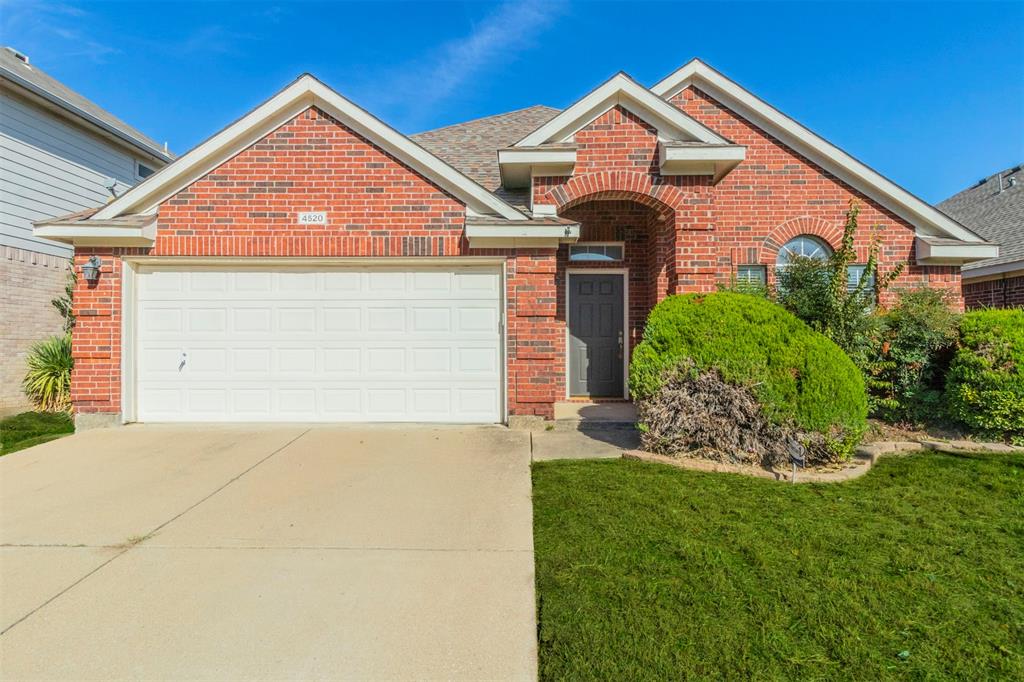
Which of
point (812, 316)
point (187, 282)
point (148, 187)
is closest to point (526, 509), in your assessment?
point (812, 316)

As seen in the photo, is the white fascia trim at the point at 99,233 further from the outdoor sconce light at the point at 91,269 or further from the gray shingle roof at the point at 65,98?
the gray shingle roof at the point at 65,98

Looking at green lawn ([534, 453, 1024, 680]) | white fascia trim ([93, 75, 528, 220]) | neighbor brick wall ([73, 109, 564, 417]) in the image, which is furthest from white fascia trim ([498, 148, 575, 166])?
green lawn ([534, 453, 1024, 680])

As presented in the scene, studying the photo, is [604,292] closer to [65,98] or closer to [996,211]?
[996,211]

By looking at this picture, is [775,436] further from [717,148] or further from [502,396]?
[717,148]

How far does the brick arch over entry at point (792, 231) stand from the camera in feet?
28.8

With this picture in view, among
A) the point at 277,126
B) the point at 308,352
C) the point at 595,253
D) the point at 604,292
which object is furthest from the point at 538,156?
the point at 308,352

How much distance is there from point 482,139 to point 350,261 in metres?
5.57

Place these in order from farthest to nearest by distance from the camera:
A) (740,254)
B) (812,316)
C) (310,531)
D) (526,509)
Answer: (740,254), (812,316), (526,509), (310,531)

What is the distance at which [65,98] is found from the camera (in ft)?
39.1

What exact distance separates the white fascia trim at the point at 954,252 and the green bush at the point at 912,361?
2.36 meters

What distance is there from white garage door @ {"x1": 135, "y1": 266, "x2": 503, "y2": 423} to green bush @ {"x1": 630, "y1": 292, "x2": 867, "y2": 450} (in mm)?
2490

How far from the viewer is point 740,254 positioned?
8.81 m

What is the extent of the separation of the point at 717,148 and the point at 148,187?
8.01 meters

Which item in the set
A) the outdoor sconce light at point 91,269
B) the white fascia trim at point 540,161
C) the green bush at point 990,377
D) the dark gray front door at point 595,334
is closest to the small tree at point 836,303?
the green bush at point 990,377
